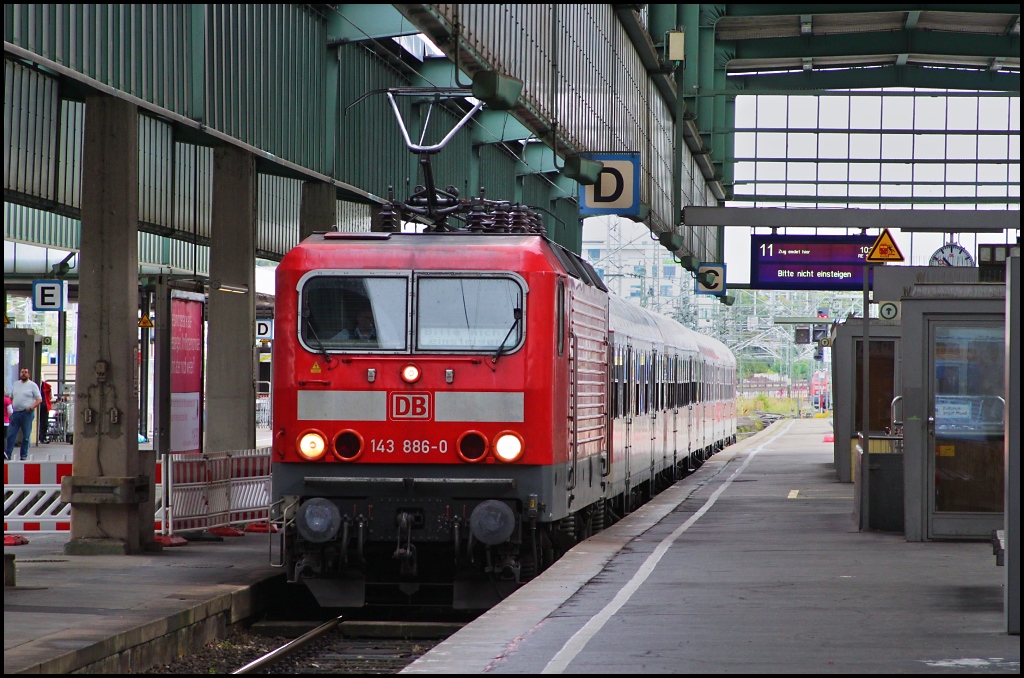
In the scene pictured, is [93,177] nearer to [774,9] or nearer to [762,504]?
[762,504]

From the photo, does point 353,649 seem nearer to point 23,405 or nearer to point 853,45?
point 23,405

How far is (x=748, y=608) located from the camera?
9.00m

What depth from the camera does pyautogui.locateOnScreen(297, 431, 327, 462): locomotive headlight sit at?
35.7 ft

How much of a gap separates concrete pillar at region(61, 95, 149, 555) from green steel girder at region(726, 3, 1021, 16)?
2367 centimetres

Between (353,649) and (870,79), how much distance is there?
1501 inches

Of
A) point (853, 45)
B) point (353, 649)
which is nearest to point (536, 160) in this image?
point (853, 45)

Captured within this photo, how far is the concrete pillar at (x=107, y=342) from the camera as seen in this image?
12367 mm

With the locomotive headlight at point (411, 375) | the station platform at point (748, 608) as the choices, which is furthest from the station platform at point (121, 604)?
the station platform at point (748, 608)

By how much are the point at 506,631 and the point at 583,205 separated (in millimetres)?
13505

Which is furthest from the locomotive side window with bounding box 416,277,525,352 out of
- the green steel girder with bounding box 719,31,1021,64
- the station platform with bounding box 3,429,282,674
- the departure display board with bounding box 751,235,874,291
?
the green steel girder with bounding box 719,31,1021,64

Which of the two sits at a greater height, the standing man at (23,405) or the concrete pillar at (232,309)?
the concrete pillar at (232,309)

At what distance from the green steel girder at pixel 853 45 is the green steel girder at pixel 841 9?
2.56 metres

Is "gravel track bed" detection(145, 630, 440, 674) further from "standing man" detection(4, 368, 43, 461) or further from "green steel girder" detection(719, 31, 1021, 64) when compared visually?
"green steel girder" detection(719, 31, 1021, 64)

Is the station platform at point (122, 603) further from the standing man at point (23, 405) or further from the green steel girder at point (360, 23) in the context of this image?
the standing man at point (23, 405)
